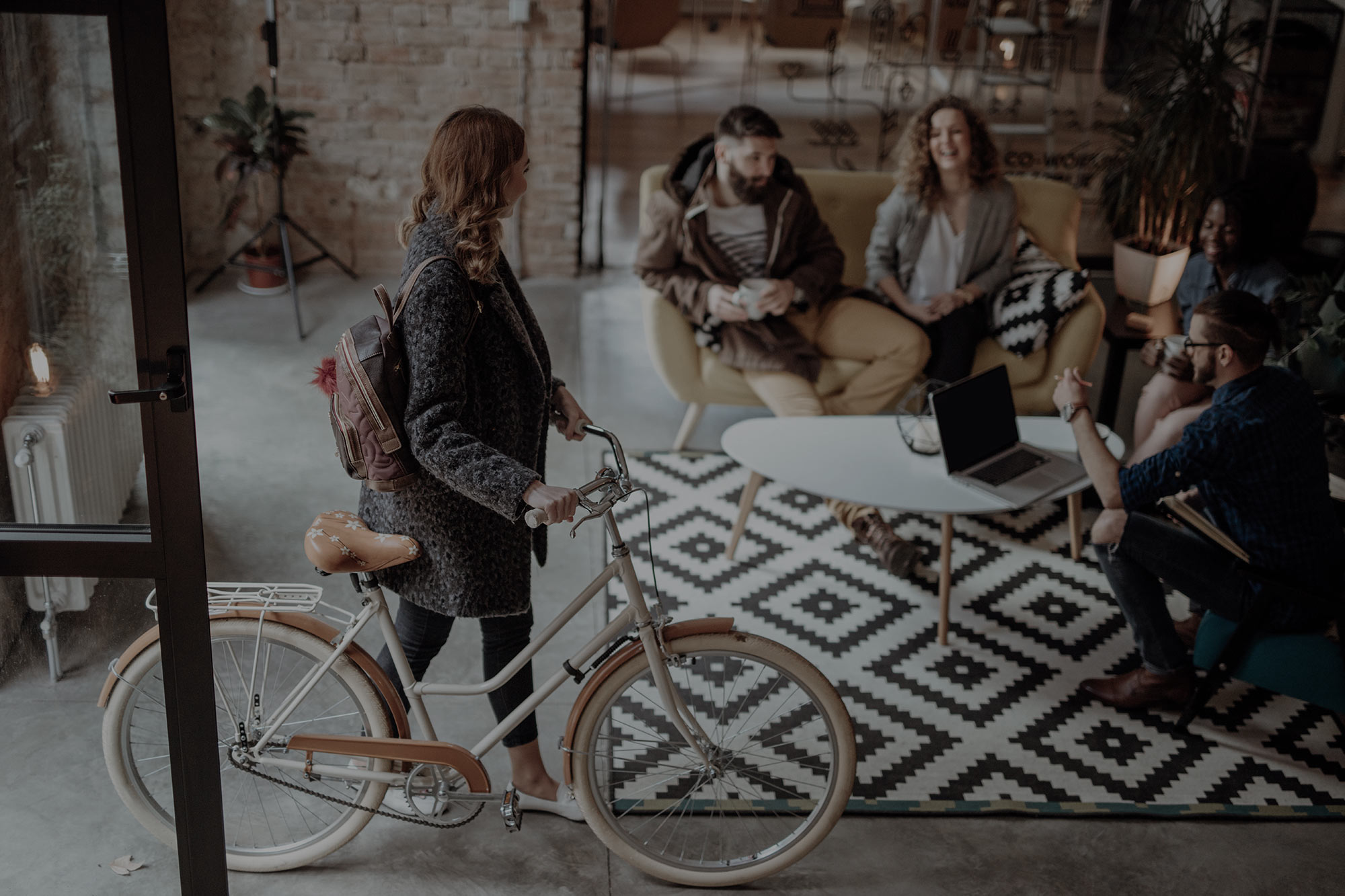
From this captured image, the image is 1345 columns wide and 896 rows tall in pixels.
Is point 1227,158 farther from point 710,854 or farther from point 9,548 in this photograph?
point 9,548

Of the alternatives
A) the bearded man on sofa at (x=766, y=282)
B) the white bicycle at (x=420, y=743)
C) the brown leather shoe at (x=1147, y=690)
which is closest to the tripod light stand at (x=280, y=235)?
the bearded man on sofa at (x=766, y=282)

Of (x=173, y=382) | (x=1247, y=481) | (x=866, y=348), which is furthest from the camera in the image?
(x=866, y=348)

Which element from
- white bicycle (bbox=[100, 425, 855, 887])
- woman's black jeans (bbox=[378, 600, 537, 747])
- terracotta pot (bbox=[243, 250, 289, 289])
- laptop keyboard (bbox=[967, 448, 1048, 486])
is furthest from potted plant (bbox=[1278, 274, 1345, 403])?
terracotta pot (bbox=[243, 250, 289, 289])

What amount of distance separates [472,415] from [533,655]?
0.48 metres

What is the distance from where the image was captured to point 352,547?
2143 mm

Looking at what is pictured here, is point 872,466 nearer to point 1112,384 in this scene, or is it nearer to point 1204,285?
point 1112,384

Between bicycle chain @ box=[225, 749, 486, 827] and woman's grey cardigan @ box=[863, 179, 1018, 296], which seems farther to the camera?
woman's grey cardigan @ box=[863, 179, 1018, 296]

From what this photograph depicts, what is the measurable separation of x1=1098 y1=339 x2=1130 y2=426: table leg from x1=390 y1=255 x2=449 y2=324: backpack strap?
2963 millimetres

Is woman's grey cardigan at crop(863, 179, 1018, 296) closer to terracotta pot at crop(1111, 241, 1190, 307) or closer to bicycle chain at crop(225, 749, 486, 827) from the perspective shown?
terracotta pot at crop(1111, 241, 1190, 307)

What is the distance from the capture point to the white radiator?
180 cm

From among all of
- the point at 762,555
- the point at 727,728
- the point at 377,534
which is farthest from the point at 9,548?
the point at 762,555

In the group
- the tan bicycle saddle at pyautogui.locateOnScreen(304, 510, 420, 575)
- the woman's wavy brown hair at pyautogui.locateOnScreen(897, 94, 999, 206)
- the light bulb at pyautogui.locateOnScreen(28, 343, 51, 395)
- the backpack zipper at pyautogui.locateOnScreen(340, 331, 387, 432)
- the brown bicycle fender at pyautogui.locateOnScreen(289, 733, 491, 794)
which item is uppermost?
the woman's wavy brown hair at pyautogui.locateOnScreen(897, 94, 999, 206)

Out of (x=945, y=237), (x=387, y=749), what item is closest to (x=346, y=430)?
(x=387, y=749)

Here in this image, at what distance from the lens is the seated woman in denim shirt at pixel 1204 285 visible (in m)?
3.40
